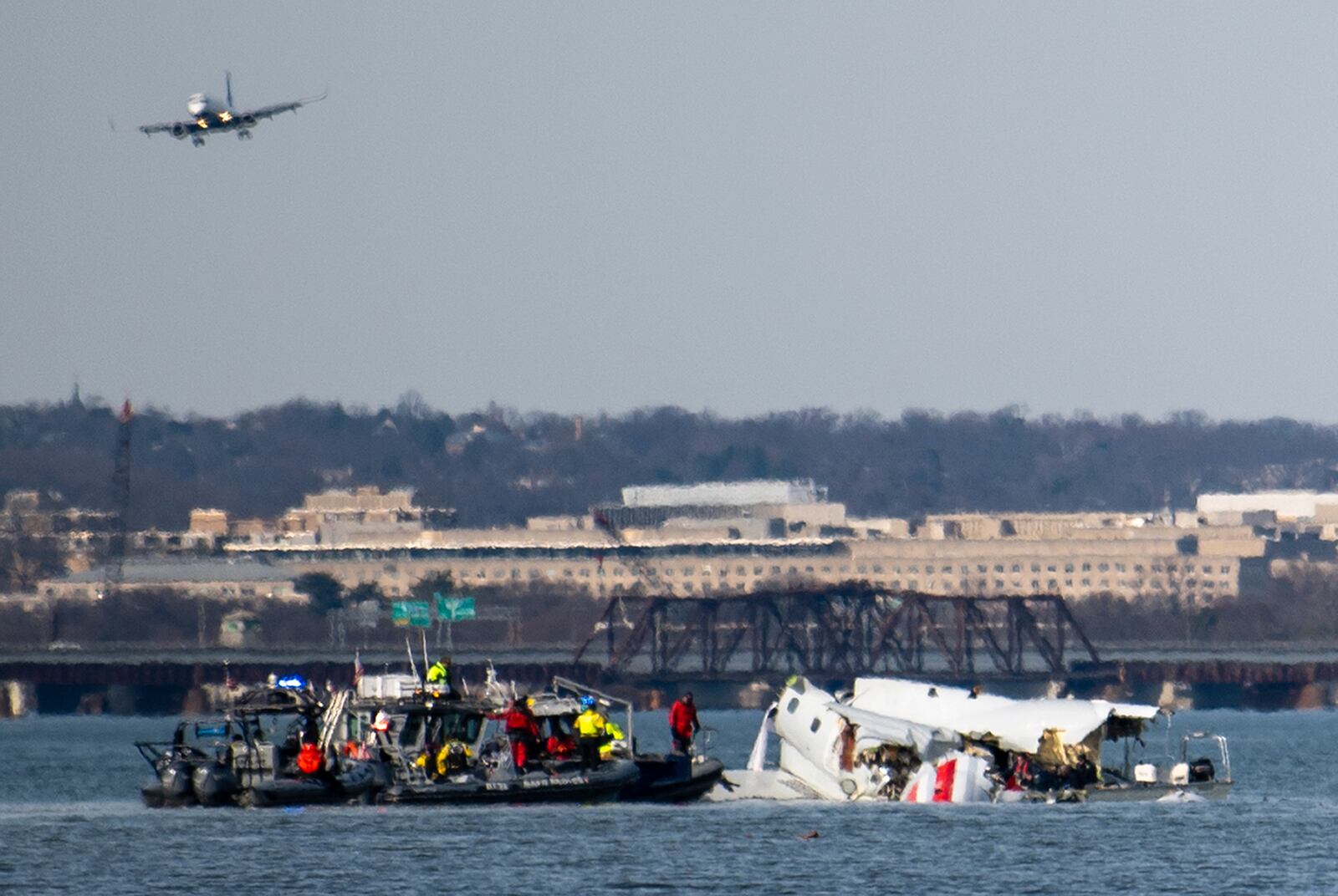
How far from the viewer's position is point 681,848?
74.3 metres

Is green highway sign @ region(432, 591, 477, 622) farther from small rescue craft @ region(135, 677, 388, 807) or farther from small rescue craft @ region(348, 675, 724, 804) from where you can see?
small rescue craft @ region(348, 675, 724, 804)

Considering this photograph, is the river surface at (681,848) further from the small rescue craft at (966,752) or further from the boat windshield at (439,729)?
the boat windshield at (439,729)

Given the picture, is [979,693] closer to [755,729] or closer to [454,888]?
[454,888]

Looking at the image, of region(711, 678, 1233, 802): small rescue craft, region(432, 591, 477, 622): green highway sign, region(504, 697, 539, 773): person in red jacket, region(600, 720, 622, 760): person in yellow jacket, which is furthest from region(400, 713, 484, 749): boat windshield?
region(432, 591, 477, 622): green highway sign

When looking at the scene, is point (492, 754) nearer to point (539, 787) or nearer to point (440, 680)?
point (440, 680)

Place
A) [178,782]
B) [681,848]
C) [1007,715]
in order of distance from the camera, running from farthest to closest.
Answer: [178,782], [1007,715], [681,848]

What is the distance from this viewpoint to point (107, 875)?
7175cm

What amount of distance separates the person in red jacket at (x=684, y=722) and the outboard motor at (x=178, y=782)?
11508mm

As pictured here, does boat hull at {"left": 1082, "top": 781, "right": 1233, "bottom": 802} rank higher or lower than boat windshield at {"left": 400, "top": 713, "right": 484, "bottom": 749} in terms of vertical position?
lower

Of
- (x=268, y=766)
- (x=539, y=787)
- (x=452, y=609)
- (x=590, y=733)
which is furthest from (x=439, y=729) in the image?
(x=452, y=609)

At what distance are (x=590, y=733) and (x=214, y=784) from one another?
30.9 ft

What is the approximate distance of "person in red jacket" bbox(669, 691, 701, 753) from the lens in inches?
3292

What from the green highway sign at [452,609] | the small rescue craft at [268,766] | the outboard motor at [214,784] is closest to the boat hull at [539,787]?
the small rescue craft at [268,766]

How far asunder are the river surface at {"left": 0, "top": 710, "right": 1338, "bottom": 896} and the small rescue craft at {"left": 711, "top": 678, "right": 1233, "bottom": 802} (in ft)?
3.99
